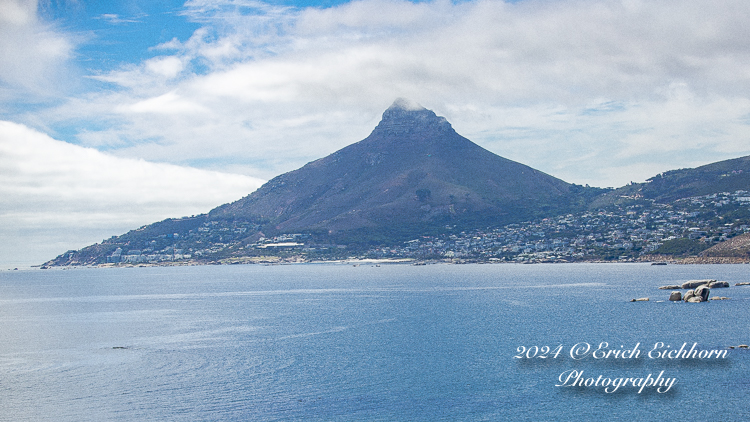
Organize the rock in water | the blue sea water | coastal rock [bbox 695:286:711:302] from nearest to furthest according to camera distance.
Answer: the blue sea water → coastal rock [bbox 695:286:711:302] → the rock in water

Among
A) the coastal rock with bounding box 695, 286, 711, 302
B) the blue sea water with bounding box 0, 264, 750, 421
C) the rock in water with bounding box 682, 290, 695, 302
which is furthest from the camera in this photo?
the rock in water with bounding box 682, 290, 695, 302

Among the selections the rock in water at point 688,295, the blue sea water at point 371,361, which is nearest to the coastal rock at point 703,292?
the rock in water at point 688,295

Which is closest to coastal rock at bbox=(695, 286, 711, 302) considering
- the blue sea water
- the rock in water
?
the rock in water

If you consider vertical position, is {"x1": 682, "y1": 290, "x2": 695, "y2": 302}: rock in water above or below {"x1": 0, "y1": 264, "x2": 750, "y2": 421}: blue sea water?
below

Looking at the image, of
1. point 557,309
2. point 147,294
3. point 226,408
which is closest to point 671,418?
point 226,408

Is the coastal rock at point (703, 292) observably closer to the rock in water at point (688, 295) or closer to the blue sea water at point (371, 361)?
the rock in water at point (688, 295)

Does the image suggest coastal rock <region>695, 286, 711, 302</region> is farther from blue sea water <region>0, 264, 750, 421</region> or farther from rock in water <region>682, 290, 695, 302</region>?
blue sea water <region>0, 264, 750, 421</region>

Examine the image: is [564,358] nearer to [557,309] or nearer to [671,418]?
[671,418]

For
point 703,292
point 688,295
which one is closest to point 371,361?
point 688,295

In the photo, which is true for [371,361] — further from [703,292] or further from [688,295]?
[703,292]
